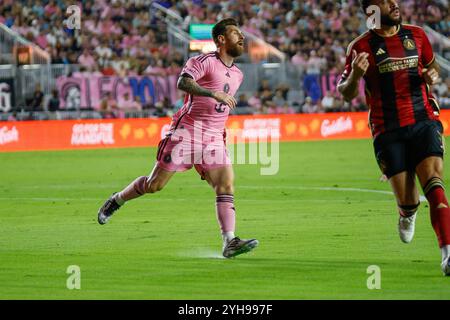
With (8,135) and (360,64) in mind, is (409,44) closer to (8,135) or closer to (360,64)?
(360,64)

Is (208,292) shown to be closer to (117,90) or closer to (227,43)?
(227,43)

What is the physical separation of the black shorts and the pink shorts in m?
1.97

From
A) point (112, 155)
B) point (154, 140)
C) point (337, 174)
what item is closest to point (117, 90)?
point (154, 140)

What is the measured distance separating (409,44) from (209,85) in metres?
2.35

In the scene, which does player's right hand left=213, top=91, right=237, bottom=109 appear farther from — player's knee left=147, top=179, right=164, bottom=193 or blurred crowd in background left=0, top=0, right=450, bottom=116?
blurred crowd in background left=0, top=0, right=450, bottom=116

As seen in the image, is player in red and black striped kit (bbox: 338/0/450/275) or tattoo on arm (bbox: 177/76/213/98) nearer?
player in red and black striped kit (bbox: 338/0/450/275)

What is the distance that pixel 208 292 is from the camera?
29.7 feet

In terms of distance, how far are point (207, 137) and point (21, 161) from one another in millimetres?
16688

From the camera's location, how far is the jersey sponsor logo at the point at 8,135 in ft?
103

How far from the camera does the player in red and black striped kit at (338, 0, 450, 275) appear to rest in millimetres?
A: 10383

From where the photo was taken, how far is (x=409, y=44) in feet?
34.5

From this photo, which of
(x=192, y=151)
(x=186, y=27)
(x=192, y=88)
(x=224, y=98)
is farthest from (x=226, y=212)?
(x=186, y=27)

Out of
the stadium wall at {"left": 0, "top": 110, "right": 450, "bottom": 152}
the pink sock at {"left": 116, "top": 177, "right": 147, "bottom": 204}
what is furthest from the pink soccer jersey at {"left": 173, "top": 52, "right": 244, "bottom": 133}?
the stadium wall at {"left": 0, "top": 110, "right": 450, "bottom": 152}

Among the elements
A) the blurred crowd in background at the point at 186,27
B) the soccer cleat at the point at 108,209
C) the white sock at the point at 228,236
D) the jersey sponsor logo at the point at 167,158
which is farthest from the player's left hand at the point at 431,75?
the blurred crowd in background at the point at 186,27
